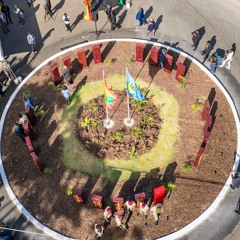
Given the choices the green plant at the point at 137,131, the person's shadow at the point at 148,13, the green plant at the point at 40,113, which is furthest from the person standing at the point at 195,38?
the green plant at the point at 40,113

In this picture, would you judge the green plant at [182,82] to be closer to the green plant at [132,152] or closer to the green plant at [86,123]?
the green plant at [132,152]

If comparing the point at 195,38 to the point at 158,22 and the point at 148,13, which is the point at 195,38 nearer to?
the point at 158,22

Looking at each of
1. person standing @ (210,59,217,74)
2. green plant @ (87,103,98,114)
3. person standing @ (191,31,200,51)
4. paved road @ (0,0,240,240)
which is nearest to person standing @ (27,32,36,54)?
paved road @ (0,0,240,240)

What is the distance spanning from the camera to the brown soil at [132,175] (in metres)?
16.8

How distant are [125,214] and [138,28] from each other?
44.6 ft

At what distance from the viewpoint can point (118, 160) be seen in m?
18.7

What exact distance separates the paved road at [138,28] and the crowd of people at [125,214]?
9.01 metres

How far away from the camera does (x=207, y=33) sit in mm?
24156

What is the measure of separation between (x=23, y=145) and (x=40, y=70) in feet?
19.0

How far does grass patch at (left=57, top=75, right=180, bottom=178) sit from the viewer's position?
60.6 ft

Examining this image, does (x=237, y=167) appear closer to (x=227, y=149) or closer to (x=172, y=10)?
(x=227, y=149)

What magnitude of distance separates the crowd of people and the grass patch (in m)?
2.10

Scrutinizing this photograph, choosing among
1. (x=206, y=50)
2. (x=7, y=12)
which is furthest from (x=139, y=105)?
(x=7, y=12)

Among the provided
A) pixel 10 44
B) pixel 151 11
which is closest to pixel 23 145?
pixel 10 44
